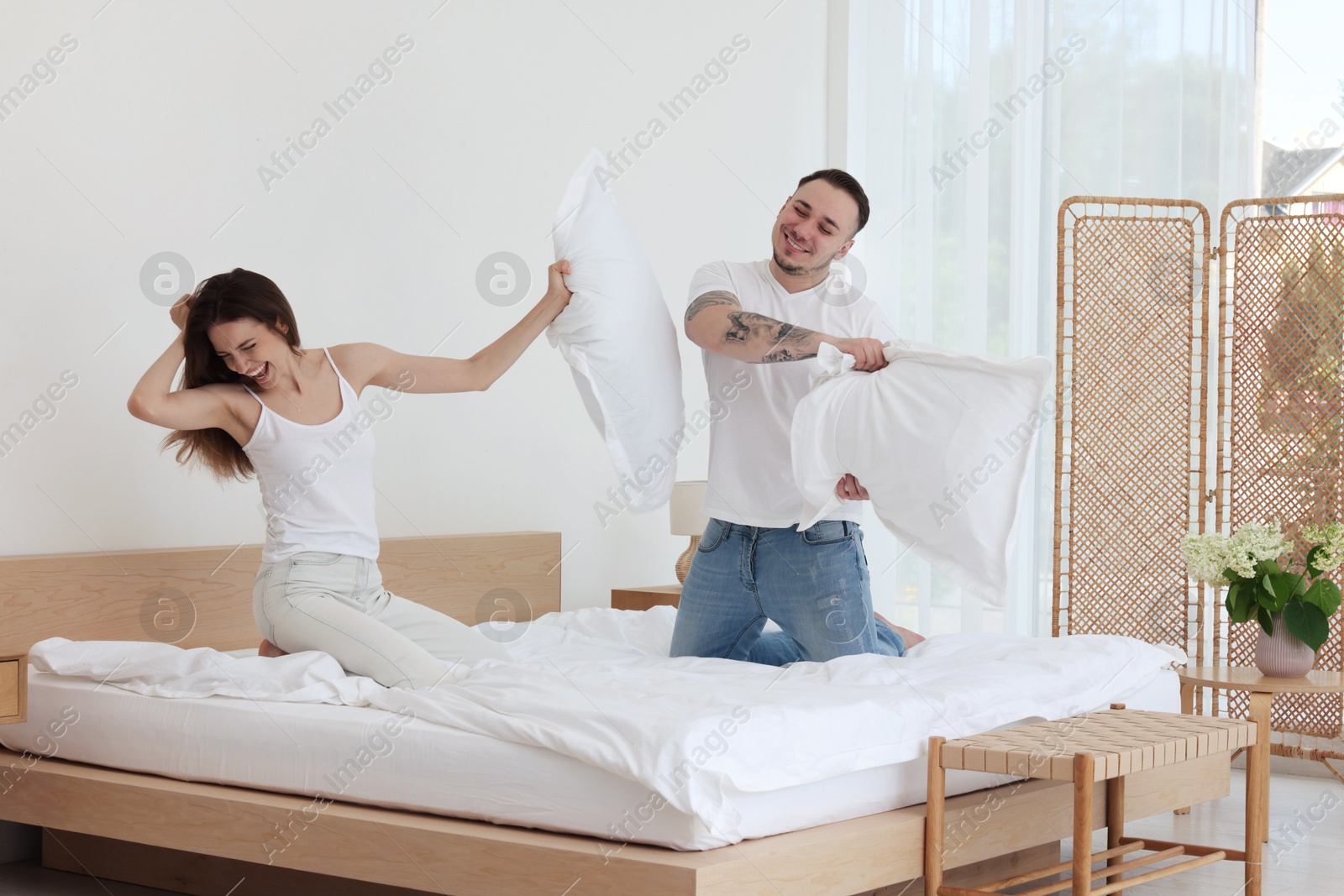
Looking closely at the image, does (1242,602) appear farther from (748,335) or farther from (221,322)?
(221,322)

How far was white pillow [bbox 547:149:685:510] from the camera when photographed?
276cm

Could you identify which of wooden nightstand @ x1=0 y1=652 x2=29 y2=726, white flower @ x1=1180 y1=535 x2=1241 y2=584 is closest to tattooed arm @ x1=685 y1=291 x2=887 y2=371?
wooden nightstand @ x1=0 y1=652 x2=29 y2=726

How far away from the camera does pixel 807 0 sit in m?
5.43

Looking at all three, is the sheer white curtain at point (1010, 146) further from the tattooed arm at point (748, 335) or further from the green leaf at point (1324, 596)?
the tattooed arm at point (748, 335)

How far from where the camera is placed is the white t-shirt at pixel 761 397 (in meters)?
2.70

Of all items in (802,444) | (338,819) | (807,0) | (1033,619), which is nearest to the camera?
(338,819)

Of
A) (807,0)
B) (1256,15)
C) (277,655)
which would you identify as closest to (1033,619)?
(1256,15)

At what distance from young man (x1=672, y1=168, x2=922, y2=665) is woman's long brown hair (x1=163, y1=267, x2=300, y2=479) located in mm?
840

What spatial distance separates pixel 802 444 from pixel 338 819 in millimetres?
1075

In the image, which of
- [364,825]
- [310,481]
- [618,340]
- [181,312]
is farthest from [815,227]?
[364,825]

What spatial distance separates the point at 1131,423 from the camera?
169 inches

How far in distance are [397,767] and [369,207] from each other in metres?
1.97

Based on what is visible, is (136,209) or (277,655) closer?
(277,655)

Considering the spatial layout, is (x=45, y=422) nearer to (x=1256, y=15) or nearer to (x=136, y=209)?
(x=136, y=209)
